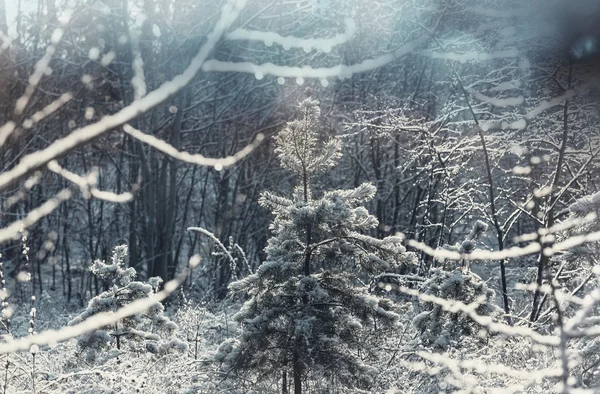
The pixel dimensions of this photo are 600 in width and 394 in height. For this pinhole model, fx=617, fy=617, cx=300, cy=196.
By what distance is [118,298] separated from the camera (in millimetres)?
6887

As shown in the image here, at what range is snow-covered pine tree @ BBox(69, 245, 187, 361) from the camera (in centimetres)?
666

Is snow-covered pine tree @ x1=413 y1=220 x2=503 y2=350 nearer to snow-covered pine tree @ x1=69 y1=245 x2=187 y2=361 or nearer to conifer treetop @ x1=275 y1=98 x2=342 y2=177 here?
conifer treetop @ x1=275 y1=98 x2=342 y2=177

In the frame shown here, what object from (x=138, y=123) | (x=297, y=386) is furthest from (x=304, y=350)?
(x=138, y=123)

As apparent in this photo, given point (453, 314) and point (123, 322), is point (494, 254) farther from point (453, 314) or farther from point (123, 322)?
point (123, 322)

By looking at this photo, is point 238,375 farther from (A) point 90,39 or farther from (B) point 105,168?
(B) point 105,168

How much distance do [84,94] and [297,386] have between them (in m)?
14.3

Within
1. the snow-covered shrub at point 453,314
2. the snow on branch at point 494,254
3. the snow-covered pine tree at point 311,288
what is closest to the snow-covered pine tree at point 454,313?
the snow-covered shrub at point 453,314

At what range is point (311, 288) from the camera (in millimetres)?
6109

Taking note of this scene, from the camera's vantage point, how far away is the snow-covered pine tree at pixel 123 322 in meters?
6.66

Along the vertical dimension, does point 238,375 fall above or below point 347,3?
below

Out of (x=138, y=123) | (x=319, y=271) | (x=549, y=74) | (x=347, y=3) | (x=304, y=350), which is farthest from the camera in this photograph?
(x=347, y=3)

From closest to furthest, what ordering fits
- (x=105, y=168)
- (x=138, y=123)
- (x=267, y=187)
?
(x=138, y=123) → (x=267, y=187) → (x=105, y=168)

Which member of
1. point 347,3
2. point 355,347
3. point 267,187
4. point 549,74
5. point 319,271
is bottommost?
point 267,187

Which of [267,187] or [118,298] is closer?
[118,298]
